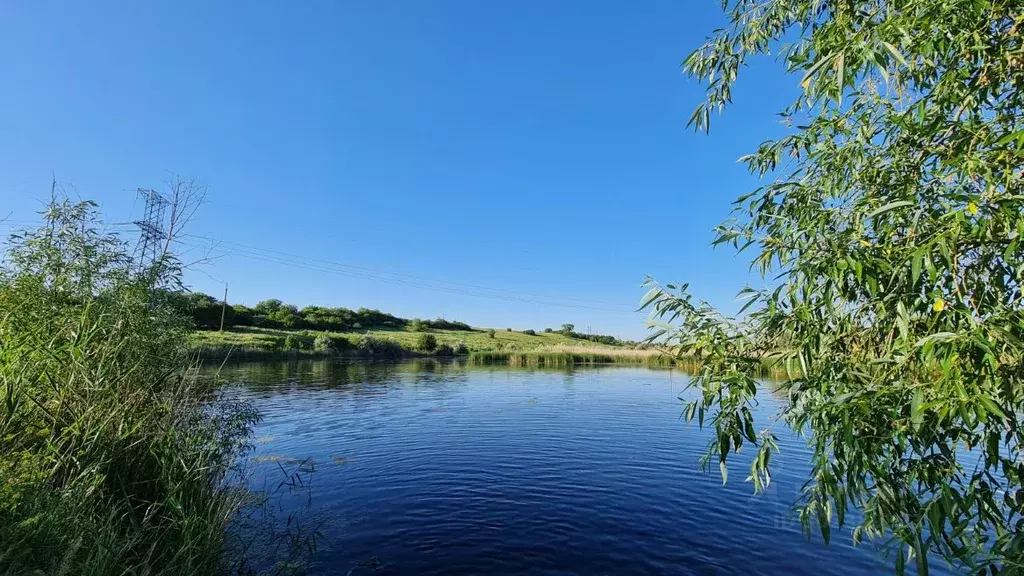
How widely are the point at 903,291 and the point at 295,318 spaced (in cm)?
9432

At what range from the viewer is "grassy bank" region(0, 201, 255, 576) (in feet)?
15.0

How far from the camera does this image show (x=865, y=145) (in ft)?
12.4

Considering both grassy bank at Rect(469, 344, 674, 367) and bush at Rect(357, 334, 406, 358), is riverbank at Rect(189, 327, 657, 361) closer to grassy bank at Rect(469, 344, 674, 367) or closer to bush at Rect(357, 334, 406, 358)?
bush at Rect(357, 334, 406, 358)

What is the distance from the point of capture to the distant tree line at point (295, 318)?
228ft

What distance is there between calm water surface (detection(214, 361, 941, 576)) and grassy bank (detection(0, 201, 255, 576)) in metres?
2.64

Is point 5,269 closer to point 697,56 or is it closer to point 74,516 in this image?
point 74,516

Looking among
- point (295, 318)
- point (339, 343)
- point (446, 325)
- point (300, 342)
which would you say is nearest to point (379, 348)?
point (339, 343)

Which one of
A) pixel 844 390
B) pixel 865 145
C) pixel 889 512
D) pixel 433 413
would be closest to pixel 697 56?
pixel 865 145

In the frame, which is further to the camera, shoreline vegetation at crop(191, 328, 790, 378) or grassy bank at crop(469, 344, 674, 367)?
grassy bank at crop(469, 344, 674, 367)

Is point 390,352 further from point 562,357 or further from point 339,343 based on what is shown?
point 562,357

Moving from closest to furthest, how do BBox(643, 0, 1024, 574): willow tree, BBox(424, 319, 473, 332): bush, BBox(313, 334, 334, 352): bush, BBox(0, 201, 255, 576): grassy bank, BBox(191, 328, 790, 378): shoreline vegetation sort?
BBox(643, 0, 1024, 574): willow tree
BBox(0, 201, 255, 576): grassy bank
BBox(191, 328, 790, 378): shoreline vegetation
BBox(313, 334, 334, 352): bush
BBox(424, 319, 473, 332): bush

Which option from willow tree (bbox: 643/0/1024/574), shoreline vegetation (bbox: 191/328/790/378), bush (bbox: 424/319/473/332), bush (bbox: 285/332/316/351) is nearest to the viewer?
willow tree (bbox: 643/0/1024/574)

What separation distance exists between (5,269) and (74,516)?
4504 millimetres

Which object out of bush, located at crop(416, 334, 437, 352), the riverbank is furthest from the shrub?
bush, located at crop(416, 334, 437, 352)
